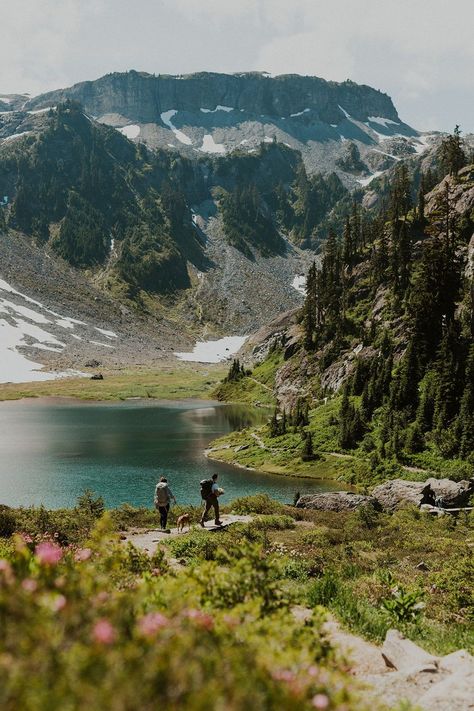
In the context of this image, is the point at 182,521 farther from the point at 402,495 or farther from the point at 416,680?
the point at 402,495

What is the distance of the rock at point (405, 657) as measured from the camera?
27.5ft

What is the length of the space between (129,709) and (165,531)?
23.3 metres

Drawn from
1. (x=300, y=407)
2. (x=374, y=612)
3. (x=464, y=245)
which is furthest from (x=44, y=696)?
(x=464, y=245)

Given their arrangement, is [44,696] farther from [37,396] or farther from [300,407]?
[37,396]

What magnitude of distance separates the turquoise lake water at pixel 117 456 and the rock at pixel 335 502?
1090cm

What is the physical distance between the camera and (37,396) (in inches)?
5162

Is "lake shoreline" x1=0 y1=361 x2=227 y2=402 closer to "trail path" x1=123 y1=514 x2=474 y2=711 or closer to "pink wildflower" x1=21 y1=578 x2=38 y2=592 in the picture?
"trail path" x1=123 y1=514 x2=474 y2=711

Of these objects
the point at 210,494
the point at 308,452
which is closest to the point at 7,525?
the point at 210,494

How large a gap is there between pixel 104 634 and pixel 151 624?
554 mm

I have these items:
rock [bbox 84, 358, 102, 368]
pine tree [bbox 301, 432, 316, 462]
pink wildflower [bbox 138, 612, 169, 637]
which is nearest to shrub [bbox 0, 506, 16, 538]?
pink wildflower [bbox 138, 612, 169, 637]

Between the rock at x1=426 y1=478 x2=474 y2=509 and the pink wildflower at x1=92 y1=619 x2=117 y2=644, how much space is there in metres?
37.3

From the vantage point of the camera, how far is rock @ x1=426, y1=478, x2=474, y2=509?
121 feet

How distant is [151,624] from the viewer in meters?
4.36

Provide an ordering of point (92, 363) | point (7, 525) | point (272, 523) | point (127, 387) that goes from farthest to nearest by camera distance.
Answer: point (92, 363), point (127, 387), point (272, 523), point (7, 525)
